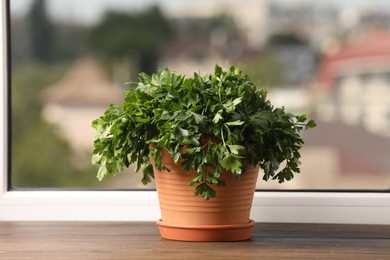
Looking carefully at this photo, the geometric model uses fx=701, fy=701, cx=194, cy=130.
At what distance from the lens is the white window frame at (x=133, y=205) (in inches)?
70.6

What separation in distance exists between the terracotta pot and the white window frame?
32 centimetres

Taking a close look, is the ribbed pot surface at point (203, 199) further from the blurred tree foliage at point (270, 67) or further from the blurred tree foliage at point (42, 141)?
the blurred tree foliage at point (42, 141)

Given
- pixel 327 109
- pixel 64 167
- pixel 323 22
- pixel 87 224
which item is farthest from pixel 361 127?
pixel 87 224

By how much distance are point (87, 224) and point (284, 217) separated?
1.64 ft

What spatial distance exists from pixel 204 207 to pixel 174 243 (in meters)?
0.10

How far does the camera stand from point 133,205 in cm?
184

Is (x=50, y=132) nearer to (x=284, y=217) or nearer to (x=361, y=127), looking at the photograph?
(x=361, y=127)

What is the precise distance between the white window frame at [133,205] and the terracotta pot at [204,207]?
0.32 m

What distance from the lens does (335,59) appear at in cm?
374

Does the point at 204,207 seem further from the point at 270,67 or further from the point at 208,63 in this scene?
the point at 270,67

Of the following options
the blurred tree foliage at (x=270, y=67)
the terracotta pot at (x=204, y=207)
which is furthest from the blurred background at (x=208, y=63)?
the terracotta pot at (x=204, y=207)

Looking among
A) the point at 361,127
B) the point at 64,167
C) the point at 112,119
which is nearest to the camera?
the point at 112,119

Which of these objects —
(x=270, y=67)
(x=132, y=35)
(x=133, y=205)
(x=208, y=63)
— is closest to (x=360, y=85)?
(x=270, y=67)

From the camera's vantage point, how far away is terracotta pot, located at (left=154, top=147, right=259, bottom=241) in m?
1.45
